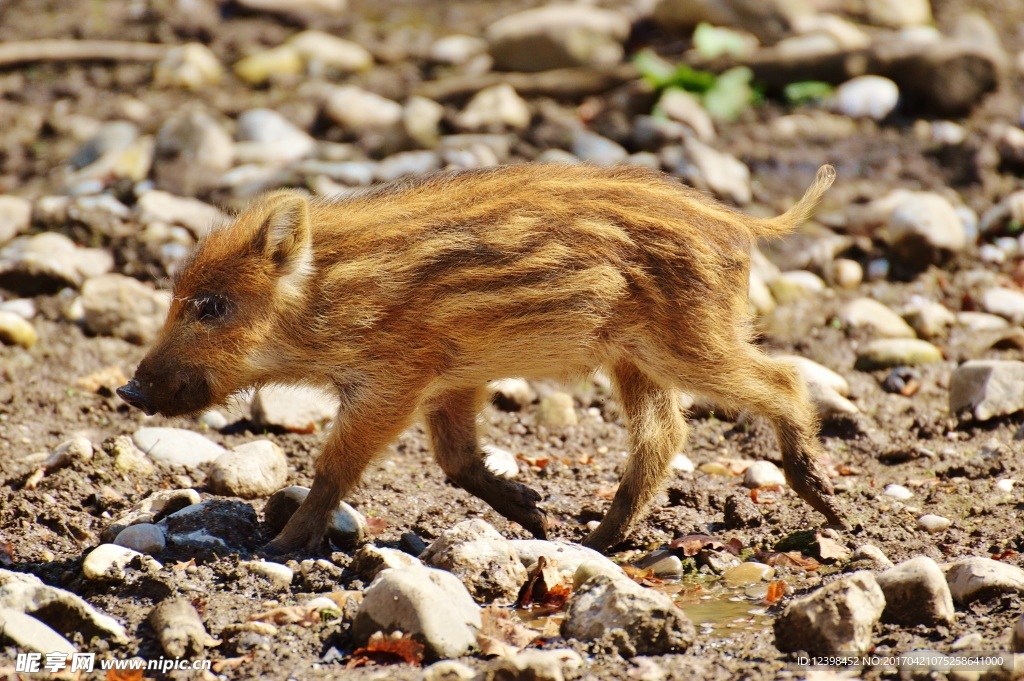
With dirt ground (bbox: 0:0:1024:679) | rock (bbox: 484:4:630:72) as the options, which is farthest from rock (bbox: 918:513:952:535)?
rock (bbox: 484:4:630:72)

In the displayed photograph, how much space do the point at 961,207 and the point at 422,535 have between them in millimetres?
5593

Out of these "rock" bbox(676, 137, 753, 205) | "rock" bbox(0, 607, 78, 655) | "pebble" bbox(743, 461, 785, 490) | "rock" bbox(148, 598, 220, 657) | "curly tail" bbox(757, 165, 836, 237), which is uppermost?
"curly tail" bbox(757, 165, 836, 237)

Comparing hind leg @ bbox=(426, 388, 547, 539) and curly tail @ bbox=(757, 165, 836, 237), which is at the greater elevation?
curly tail @ bbox=(757, 165, 836, 237)

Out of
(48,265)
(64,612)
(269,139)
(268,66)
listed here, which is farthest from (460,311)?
(268,66)

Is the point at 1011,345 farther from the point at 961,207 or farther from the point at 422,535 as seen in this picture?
the point at 422,535

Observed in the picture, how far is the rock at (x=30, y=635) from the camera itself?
3745 mm

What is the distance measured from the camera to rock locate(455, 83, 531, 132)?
9.62 m

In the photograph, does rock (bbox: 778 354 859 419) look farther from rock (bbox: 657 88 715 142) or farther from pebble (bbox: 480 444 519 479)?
rock (bbox: 657 88 715 142)

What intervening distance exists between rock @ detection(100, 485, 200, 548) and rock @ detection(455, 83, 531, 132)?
16.7 feet

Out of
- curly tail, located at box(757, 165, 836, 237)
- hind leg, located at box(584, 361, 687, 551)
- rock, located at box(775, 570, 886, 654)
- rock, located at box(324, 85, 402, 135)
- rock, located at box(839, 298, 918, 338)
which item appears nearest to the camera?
rock, located at box(775, 570, 886, 654)

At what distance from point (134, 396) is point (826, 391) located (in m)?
3.57

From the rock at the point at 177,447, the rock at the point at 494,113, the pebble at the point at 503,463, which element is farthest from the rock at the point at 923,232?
the rock at the point at 177,447

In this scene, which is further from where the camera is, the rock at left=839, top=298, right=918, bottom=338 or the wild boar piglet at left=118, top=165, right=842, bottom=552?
the rock at left=839, top=298, right=918, bottom=338

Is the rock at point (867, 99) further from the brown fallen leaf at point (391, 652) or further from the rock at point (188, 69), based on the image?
the brown fallen leaf at point (391, 652)
